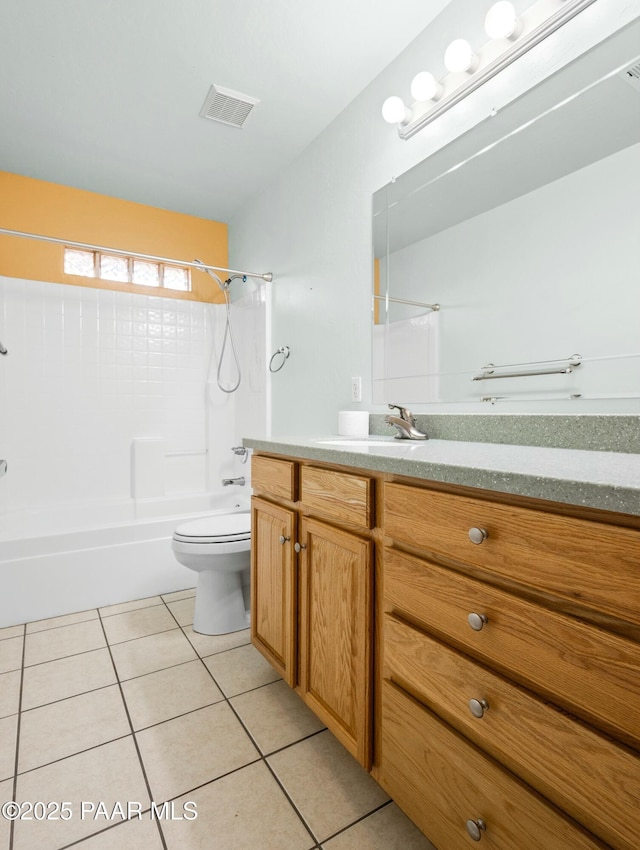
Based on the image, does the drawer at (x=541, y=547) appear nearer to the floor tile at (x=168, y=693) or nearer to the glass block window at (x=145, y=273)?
the floor tile at (x=168, y=693)

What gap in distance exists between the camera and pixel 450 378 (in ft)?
5.06

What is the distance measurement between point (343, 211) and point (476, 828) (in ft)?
6.97

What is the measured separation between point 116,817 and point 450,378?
154cm

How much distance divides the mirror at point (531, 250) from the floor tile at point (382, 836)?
113 cm

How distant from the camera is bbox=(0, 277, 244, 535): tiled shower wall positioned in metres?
2.62

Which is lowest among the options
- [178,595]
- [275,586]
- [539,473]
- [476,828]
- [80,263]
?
[178,595]

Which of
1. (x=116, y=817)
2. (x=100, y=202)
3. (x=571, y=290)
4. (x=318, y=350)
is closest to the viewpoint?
(x=116, y=817)

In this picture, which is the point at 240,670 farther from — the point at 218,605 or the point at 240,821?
the point at 240,821

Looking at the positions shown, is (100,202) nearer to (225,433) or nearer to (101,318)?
(101,318)

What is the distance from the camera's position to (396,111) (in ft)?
→ 5.28

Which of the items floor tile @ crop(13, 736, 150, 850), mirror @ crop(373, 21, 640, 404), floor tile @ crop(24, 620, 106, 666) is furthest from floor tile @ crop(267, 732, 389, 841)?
mirror @ crop(373, 21, 640, 404)

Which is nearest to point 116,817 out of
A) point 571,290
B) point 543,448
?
point 543,448

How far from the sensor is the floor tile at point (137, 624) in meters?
1.93

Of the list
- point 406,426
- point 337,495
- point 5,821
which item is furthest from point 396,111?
point 5,821
